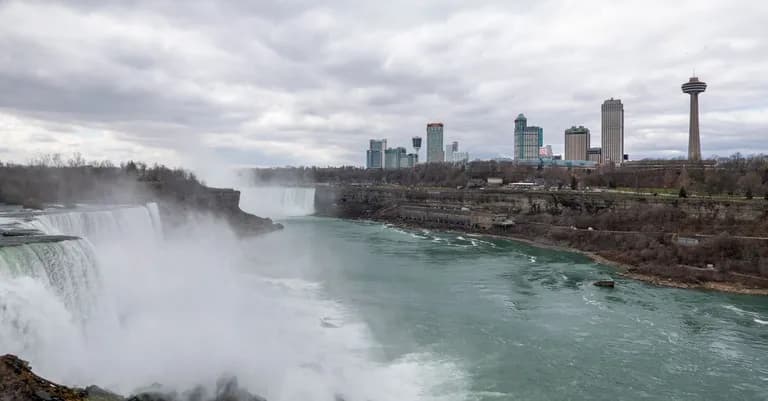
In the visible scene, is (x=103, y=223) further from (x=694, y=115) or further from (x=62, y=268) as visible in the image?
(x=694, y=115)

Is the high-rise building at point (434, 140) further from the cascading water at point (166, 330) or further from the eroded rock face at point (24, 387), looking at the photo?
the eroded rock face at point (24, 387)

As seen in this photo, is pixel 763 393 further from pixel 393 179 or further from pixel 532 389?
pixel 393 179

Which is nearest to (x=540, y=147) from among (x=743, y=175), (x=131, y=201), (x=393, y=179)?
(x=393, y=179)

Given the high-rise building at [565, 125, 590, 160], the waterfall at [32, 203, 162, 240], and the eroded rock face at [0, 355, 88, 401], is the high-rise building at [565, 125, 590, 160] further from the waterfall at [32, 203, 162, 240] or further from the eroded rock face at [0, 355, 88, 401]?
the eroded rock face at [0, 355, 88, 401]

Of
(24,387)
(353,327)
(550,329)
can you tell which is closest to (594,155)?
(550,329)

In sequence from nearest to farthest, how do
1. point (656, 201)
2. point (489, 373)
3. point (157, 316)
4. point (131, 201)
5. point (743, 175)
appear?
point (489, 373), point (157, 316), point (131, 201), point (656, 201), point (743, 175)

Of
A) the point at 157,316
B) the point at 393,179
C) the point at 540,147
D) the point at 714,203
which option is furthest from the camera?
the point at 540,147

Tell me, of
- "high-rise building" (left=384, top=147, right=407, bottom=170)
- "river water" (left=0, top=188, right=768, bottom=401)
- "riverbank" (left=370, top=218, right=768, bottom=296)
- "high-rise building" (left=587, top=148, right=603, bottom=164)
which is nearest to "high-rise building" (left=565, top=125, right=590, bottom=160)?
"high-rise building" (left=587, top=148, right=603, bottom=164)
